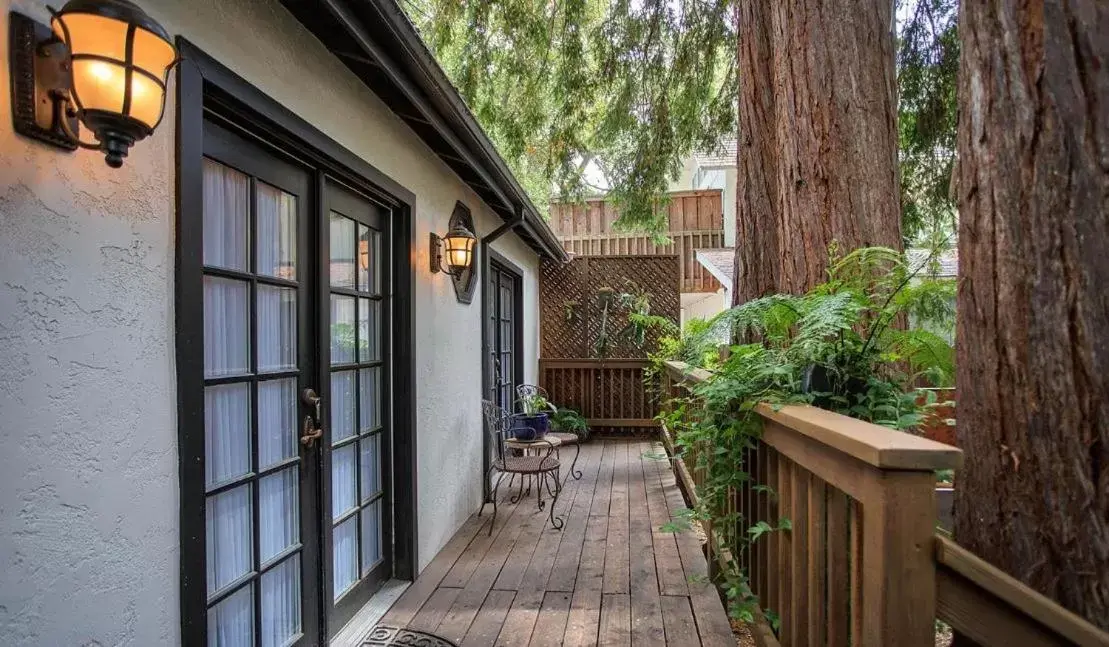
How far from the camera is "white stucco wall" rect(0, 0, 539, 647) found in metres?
1.02

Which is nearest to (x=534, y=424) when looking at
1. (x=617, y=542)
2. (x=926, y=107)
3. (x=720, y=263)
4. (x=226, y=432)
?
(x=617, y=542)

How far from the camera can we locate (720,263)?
8602mm

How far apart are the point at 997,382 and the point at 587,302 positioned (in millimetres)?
6457

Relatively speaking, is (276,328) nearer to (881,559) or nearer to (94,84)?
(94,84)

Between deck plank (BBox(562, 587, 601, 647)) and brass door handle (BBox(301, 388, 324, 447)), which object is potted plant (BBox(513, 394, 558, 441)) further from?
brass door handle (BBox(301, 388, 324, 447))

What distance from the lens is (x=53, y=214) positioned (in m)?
1.09

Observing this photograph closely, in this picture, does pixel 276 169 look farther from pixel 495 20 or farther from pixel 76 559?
pixel 495 20

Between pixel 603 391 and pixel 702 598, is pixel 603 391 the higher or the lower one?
the higher one

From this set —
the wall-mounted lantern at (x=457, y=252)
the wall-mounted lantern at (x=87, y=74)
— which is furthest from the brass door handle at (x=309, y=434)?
the wall-mounted lantern at (x=457, y=252)

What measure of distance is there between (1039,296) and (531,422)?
4.00m

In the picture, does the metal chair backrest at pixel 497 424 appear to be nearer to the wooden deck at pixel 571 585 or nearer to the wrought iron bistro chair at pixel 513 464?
the wrought iron bistro chair at pixel 513 464

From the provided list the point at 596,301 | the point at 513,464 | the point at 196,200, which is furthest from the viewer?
the point at 596,301

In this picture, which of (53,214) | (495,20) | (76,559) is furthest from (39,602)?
(495,20)

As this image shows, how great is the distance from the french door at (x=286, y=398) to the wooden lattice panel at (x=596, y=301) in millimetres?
4807
